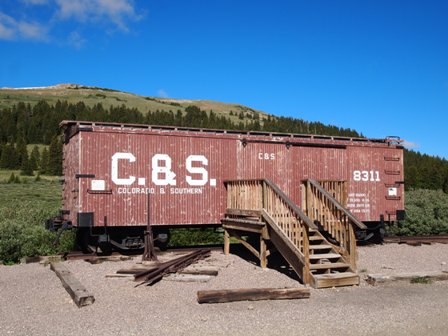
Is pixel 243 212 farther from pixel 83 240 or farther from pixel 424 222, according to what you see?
pixel 424 222

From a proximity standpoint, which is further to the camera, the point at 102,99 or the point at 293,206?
the point at 102,99

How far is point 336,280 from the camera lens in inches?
359

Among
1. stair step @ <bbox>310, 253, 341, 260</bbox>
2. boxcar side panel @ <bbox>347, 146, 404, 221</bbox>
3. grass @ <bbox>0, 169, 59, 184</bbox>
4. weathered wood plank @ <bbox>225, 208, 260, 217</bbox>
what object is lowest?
stair step @ <bbox>310, 253, 341, 260</bbox>

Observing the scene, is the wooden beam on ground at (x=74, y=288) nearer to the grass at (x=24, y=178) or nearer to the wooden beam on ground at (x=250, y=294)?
the wooden beam on ground at (x=250, y=294)

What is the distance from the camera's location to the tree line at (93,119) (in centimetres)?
7106

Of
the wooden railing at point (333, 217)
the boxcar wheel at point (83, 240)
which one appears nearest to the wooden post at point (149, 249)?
the boxcar wheel at point (83, 240)

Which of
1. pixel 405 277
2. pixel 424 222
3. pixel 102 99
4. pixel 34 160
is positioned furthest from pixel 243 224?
pixel 102 99

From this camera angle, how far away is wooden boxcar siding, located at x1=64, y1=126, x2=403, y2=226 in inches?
501

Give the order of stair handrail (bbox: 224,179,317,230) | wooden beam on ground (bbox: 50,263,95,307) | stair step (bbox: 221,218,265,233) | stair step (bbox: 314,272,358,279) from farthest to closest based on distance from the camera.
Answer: stair step (bbox: 221,218,265,233) < stair handrail (bbox: 224,179,317,230) < stair step (bbox: 314,272,358,279) < wooden beam on ground (bbox: 50,263,95,307)

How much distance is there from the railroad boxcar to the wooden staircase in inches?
33.1

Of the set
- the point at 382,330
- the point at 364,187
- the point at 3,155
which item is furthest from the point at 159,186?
the point at 3,155

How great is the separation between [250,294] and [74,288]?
9.99 feet

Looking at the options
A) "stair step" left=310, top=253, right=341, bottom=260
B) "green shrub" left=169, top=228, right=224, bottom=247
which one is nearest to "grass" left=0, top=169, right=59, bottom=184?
"green shrub" left=169, top=228, right=224, bottom=247

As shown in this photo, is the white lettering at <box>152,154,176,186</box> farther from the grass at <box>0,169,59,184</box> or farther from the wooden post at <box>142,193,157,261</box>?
the grass at <box>0,169,59,184</box>
